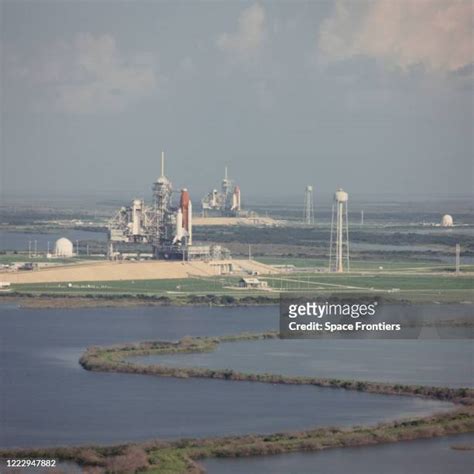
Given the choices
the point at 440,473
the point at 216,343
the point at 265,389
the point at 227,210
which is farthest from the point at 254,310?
the point at 227,210

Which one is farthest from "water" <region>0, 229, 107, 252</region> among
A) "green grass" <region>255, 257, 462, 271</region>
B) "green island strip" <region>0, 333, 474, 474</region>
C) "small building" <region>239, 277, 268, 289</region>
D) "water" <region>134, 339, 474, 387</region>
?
"green island strip" <region>0, 333, 474, 474</region>

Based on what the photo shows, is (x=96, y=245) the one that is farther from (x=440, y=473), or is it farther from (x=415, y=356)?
(x=440, y=473)

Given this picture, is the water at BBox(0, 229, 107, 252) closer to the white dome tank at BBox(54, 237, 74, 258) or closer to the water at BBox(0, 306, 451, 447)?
the white dome tank at BBox(54, 237, 74, 258)

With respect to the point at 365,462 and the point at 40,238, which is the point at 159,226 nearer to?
the point at 40,238

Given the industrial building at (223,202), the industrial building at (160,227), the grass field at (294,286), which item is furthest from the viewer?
the industrial building at (223,202)

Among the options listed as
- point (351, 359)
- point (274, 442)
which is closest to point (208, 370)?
point (351, 359)

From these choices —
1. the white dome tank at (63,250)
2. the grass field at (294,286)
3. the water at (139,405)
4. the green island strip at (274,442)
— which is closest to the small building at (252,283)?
the grass field at (294,286)

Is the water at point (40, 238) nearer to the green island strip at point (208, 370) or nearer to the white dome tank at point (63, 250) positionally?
the white dome tank at point (63, 250)
